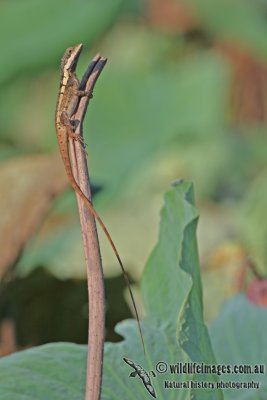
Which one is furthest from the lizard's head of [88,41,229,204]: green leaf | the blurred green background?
[88,41,229,204]: green leaf

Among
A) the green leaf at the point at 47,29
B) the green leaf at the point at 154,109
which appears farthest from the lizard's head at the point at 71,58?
the green leaf at the point at 154,109

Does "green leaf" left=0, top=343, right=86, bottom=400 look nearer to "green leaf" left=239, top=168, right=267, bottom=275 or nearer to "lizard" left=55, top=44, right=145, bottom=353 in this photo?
"lizard" left=55, top=44, right=145, bottom=353

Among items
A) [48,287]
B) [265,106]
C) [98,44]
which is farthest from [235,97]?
[48,287]

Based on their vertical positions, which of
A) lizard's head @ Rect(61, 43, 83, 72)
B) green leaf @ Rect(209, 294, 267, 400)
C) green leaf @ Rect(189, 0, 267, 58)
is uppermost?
green leaf @ Rect(189, 0, 267, 58)

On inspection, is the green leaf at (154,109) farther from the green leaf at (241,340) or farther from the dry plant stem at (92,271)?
the dry plant stem at (92,271)

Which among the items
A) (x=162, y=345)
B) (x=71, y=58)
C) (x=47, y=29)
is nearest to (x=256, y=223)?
(x=47, y=29)
